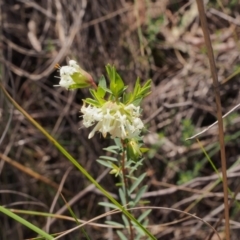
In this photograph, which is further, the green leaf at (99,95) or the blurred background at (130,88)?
the blurred background at (130,88)

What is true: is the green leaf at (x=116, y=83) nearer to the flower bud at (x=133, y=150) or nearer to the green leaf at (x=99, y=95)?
the green leaf at (x=99, y=95)

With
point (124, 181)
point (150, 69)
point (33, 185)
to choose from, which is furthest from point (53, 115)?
point (124, 181)

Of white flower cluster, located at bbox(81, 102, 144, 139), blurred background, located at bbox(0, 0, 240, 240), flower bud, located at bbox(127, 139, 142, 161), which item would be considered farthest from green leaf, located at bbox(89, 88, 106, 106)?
blurred background, located at bbox(0, 0, 240, 240)

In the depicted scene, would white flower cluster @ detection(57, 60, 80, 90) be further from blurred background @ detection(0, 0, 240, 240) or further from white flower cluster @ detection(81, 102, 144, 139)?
blurred background @ detection(0, 0, 240, 240)

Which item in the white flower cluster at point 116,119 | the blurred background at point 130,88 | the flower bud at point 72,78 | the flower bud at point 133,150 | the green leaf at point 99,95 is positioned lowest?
the blurred background at point 130,88

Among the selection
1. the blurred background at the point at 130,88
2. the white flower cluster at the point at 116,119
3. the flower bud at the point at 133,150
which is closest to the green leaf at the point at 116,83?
the white flower cluster at the point at 116,119

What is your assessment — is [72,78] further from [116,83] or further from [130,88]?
[130,88]
